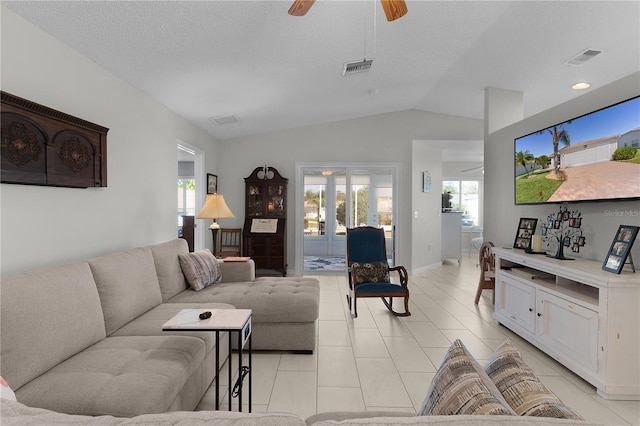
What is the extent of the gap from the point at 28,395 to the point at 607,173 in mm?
4028

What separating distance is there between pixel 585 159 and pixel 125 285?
3948mm

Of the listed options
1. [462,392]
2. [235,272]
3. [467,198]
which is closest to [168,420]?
[462,392]

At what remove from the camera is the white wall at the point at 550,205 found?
2711 mm

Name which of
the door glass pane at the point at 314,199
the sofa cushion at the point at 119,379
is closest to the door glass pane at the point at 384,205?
the door glass pane at the point at 314,199

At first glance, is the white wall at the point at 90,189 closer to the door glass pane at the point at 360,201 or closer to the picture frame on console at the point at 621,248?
the door glass pane at the point at 360,201

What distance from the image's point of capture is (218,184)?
20.8ft

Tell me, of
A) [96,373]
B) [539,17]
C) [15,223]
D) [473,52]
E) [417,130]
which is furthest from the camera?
[417,130]

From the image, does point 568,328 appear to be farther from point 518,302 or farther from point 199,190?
point 199,190

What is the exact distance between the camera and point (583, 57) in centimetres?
363

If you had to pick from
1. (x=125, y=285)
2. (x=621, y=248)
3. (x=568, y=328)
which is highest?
(x=621, y=248)

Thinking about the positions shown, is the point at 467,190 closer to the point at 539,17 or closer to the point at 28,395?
the point at 539,17

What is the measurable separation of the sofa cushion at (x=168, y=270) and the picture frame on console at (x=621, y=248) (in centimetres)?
361

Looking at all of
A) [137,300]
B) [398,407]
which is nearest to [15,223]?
[137,300]

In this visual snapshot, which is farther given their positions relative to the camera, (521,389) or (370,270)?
(370,270)
